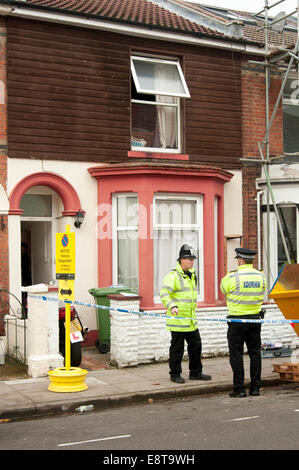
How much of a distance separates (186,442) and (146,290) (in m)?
5.68

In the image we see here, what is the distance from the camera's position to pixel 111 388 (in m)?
8.67

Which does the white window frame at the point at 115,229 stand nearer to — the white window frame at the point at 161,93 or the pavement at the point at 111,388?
the white window frame at the point at 161,93

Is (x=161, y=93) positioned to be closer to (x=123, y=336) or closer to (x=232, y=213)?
(x=232, y=213)

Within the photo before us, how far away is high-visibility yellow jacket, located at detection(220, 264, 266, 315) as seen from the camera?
8.41 m

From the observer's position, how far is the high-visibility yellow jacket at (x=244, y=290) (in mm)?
8414

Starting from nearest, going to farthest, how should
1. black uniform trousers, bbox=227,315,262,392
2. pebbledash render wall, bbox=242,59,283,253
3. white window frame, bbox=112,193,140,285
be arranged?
black uniform trousers, bbox=227,315,262,392
white window frame, bbox=112,193,140,285
pebbledash render wall, bbox=242,59,283,253

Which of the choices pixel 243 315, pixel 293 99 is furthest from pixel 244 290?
pixel 293 99

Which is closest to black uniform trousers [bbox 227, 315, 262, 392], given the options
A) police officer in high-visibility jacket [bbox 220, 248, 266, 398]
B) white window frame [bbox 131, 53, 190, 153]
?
police officer in high-visibility jacket [bbox 220, 248, 266, 398]

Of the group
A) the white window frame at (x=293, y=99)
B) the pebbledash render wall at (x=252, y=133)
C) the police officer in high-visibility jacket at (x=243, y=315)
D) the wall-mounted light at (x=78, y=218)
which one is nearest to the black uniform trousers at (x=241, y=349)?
the police officer in high-visibility jacket at (x=243, y=315)

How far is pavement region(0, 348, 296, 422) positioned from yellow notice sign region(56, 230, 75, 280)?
158 centimetres

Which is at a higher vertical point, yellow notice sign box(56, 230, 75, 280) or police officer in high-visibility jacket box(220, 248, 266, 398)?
yellow notice sign box(56, 230, 75, 280)

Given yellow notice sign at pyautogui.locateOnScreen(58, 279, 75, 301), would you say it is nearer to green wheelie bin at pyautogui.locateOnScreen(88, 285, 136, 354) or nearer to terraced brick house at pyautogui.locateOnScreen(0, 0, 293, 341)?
green wheelie bin at pyautogui.locateOnScreen(88, 285, 136, 354)

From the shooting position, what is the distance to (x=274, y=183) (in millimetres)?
13266

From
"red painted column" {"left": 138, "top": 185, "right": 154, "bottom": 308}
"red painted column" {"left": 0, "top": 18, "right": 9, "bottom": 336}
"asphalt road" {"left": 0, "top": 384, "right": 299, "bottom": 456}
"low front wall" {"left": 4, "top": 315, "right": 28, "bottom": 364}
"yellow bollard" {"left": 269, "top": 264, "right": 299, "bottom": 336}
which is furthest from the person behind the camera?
"red painted column" {"left": 138, "top": 185, "right": 154, "bottom": 308}
